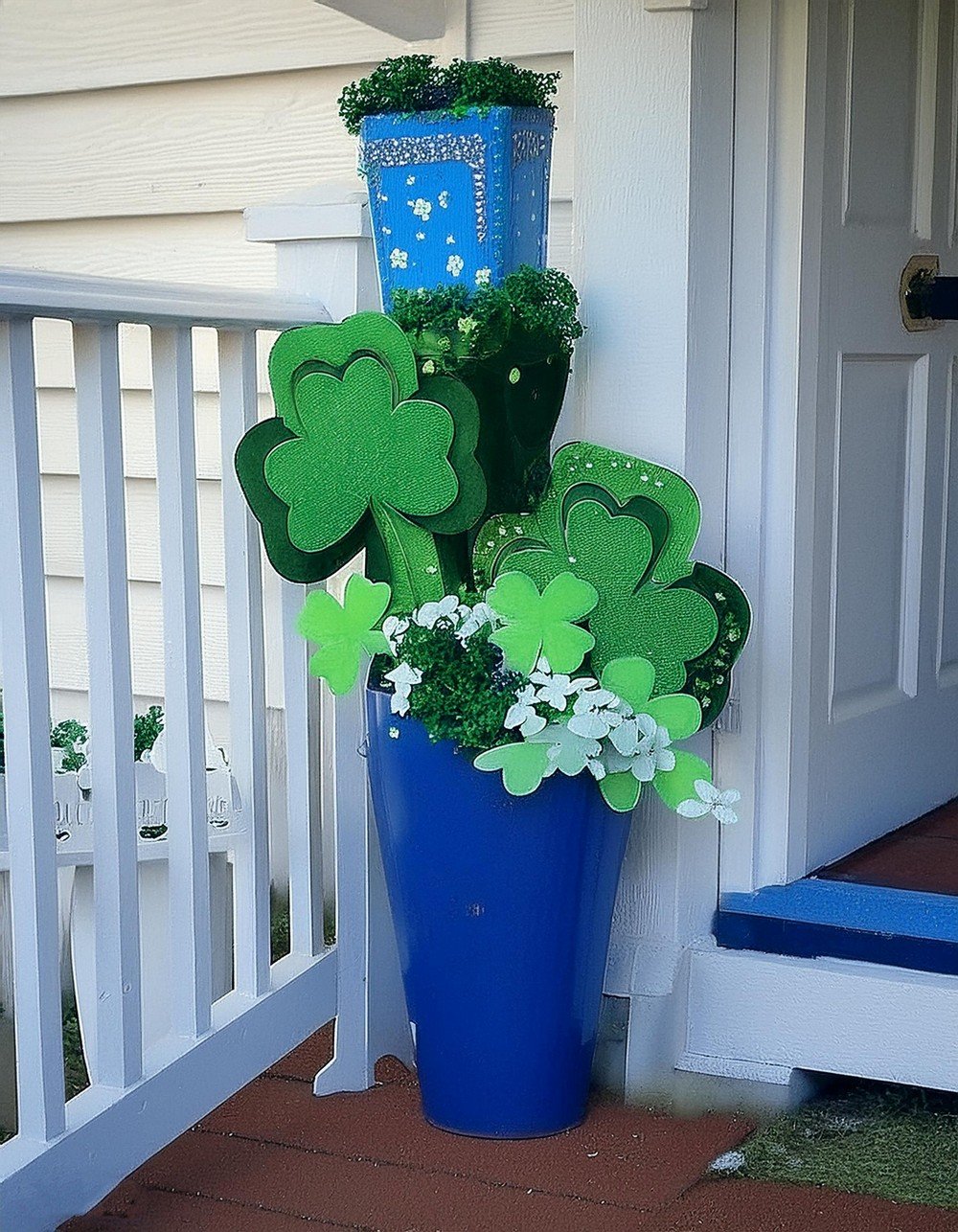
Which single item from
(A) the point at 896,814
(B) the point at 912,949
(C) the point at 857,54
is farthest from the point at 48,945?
(C) the point at 857,54

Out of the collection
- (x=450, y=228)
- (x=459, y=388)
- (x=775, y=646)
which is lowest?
(x=775, y=646)

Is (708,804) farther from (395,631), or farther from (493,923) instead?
(395,631)

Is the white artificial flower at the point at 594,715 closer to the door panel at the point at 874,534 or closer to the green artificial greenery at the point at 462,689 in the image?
the green artificial greenery at the point at 462,689

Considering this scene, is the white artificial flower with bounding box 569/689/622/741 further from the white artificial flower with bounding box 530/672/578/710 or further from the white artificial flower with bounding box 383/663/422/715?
the white artificial flower with bounding box 383/663/422/715

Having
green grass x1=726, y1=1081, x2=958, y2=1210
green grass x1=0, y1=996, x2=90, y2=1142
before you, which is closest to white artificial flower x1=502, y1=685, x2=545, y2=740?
green grass x1=726, y1=1081, x2=958, y2=1210

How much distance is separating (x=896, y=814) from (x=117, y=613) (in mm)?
1291

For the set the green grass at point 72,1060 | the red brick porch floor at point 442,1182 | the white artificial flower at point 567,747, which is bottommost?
the green grass at point 72,1060

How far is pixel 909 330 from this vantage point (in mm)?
2301

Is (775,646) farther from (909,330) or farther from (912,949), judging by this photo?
Result: (909,330)

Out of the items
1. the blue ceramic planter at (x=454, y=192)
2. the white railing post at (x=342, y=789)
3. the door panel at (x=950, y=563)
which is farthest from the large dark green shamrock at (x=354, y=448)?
the door panel at (x=950, y=563)

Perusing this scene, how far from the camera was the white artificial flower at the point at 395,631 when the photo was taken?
1.79 metres

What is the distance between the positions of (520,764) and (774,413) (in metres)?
0.61

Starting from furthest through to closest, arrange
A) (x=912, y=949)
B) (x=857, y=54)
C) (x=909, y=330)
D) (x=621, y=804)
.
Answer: (x=909, y=330)
(x=857, y=54)
(x=912, y=949)
(x=621, y=804)

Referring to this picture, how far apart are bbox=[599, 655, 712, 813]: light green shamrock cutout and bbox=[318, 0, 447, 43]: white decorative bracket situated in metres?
1.11
